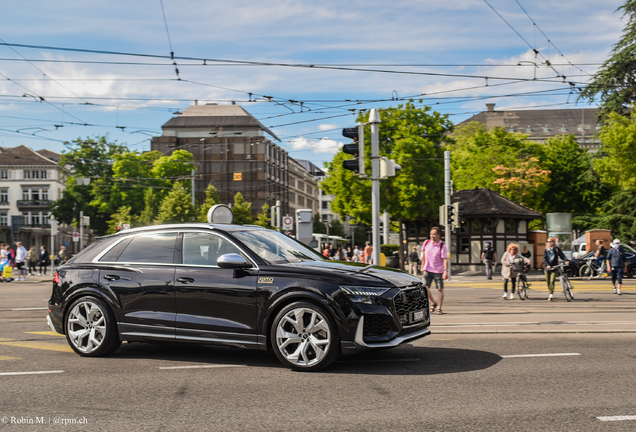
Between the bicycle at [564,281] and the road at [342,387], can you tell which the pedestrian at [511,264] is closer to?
the bicycle at [564,281]

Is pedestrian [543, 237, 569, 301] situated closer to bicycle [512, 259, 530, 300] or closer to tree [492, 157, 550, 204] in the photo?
bicycle [512, 259, 530, 300]

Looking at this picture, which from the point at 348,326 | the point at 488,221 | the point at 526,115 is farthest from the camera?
the point at 526,115

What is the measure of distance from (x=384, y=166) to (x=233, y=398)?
9.96 meters

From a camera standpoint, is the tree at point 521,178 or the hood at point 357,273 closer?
the hood at point 357,273

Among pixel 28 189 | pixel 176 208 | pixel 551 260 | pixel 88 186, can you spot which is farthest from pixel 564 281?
pixel 28 189

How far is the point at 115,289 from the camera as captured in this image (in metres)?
7.67

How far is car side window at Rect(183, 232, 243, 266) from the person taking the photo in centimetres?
739

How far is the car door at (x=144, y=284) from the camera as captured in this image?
7.42 metres

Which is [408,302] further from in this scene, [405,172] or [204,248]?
[405,172]

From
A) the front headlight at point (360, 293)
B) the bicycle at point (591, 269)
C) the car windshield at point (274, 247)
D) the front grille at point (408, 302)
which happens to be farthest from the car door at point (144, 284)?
the bicycle at point (591, 269)

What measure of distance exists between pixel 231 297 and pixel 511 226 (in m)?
38.5

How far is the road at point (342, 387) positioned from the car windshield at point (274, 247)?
121 centimetres

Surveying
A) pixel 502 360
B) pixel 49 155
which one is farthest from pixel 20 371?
pixel 49 155

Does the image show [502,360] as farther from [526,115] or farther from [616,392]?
[526,115]
